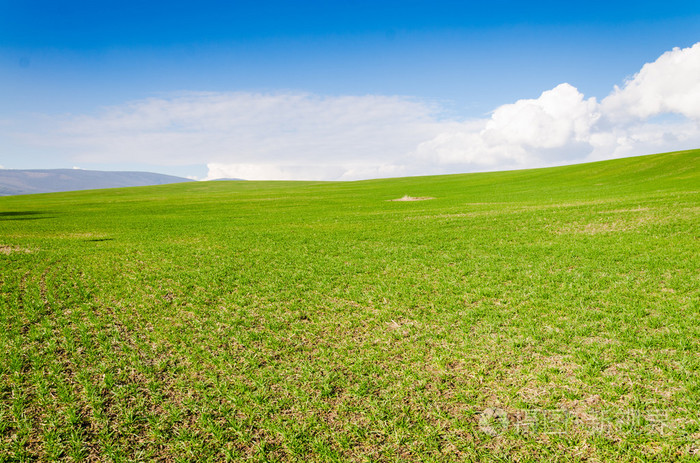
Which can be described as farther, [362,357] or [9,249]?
[9,249]

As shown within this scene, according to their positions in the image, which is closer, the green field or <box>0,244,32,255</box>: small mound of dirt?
the green field

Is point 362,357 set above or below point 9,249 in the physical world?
below

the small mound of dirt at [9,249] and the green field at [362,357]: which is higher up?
the small mound of dirt at [9,249]

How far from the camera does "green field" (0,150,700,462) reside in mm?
6137

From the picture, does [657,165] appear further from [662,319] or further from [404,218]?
[662,319]

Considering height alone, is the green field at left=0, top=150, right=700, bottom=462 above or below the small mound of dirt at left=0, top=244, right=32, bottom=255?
below

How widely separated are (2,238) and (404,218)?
34972 mm

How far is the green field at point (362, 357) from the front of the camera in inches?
242

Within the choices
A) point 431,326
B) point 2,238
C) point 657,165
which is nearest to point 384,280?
point 431,326

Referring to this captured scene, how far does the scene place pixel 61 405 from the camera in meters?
7.19

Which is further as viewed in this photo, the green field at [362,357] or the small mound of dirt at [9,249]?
the small mound of dirt at [9,249]

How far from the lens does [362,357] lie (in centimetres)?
894

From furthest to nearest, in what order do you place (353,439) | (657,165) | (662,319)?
(657,165) → (662,319) → (353,439)

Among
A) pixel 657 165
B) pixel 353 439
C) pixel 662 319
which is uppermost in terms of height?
pixel 657 165
